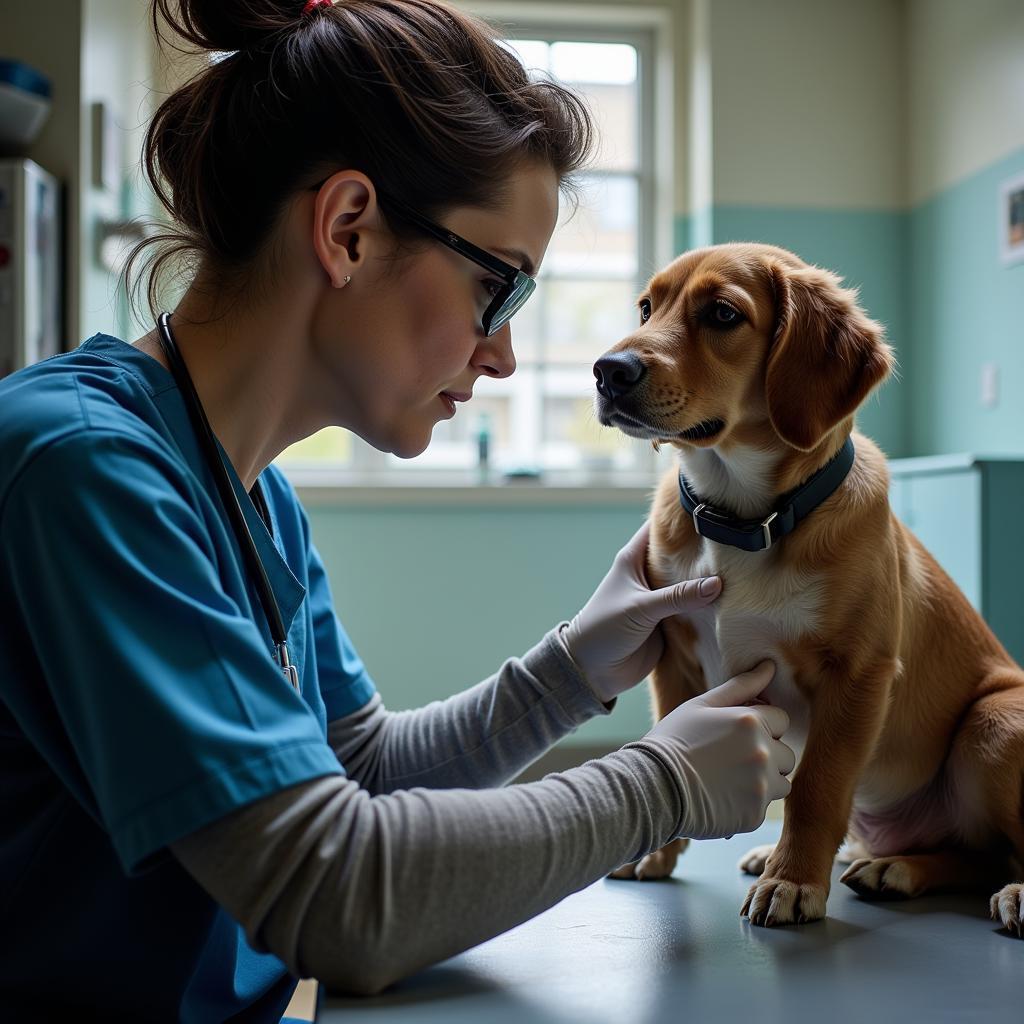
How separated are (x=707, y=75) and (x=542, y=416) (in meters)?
1.42

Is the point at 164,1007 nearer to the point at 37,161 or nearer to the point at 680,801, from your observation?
the point at 680,801

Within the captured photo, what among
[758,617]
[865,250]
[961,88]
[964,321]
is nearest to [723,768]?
[758,617]

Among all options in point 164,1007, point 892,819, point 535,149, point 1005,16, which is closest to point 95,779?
point 164,1007

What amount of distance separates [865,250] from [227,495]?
12.4ft

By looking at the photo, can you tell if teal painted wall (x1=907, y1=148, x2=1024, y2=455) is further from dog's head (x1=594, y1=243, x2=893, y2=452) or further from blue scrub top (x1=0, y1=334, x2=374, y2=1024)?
blue scrub top (x1=0, y1=334, x2=374, y2=1024)

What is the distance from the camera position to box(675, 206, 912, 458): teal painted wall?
13.2 ft

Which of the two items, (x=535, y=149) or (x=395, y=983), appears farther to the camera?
(x=535, y=149)

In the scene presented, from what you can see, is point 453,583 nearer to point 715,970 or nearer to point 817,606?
point 817,606

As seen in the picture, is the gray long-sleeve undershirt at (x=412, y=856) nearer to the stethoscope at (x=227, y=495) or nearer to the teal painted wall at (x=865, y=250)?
the stethoscope at (x=227, y=495)

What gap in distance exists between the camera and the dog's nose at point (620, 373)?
1.14 metres

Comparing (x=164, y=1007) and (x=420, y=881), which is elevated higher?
(x=420, y=881)

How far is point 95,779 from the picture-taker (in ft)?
1.99

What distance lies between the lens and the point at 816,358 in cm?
112

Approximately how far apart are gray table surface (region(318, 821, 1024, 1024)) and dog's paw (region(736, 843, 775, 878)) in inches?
3.8
